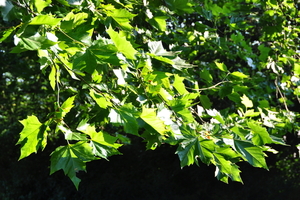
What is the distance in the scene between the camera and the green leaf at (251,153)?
1.82 metres

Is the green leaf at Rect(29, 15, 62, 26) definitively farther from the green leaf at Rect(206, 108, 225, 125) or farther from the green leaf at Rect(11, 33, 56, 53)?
the green leaf at Rect(206, 108, 225, 125)

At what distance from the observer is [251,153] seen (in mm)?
1851

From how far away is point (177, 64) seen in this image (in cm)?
204

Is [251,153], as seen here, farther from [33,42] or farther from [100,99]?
[33,42]

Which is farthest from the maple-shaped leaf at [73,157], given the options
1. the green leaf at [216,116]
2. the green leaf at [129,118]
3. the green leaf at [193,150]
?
the green leaf at [216,116]

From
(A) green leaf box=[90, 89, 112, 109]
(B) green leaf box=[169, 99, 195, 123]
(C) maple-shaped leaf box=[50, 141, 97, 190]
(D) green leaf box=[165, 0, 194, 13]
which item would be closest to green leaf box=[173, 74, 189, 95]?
(B) green leaf box=[169, 99, 195, 123]

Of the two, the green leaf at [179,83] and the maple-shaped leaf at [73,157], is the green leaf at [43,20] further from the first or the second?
the green leaf at [179,83]

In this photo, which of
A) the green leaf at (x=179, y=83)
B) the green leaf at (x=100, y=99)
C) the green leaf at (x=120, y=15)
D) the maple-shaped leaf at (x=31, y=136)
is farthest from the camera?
the green leaf at (x=179, y=83)

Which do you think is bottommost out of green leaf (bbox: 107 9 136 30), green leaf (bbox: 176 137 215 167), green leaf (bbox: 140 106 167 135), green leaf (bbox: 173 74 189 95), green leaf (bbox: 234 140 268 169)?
green leaf (bbox: 234 140 268 169)

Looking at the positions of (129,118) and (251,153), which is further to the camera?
(251,153)

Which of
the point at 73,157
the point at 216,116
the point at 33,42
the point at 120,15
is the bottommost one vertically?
the point at 216,116

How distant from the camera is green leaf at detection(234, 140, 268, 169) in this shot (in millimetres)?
1818

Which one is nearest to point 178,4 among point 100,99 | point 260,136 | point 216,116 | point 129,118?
point 216,116

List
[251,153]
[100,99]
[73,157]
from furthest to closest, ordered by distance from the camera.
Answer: [251,153] < [100,99] < [73,157]
